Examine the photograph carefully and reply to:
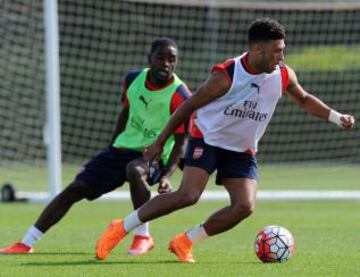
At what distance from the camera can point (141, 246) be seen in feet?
34.6

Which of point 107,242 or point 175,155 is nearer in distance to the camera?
point 107,242

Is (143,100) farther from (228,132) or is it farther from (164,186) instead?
(228,132)

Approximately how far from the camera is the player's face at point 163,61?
10547 millimetres

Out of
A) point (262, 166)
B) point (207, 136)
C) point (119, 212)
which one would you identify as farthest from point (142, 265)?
point (262, 166)

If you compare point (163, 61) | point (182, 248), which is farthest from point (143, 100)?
point (182, 248)

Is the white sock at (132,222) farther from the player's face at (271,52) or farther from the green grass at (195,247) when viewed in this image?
the player's face at (271,52)

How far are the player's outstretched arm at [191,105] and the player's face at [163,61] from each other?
4.91 feet

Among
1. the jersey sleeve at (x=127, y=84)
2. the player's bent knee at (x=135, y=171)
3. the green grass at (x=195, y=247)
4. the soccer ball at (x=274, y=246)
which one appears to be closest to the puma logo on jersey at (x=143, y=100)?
the jersey sleeve at (x=127, y=84)

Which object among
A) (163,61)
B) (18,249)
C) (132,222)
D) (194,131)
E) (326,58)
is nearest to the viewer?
(132,222)

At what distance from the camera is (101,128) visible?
2373 centimetres

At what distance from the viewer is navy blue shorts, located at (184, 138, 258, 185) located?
9398mm

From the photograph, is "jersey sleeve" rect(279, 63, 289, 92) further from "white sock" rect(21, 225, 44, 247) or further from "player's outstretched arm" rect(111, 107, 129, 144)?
"white sock" rect(21, 225, 44, 247)

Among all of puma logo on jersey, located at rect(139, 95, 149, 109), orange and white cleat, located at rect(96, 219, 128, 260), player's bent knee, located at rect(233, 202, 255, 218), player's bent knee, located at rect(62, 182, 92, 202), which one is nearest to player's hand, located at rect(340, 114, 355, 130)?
player's bent knee, located at rect(233, 202, 255, 218)

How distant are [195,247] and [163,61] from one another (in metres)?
1.88
